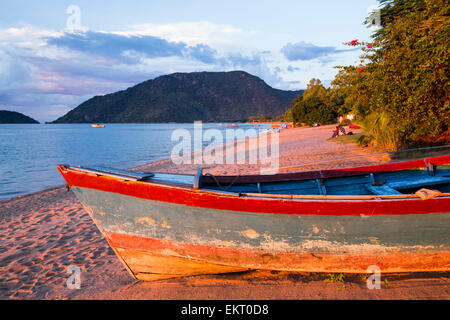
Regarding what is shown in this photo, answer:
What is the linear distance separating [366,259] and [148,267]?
3041mm

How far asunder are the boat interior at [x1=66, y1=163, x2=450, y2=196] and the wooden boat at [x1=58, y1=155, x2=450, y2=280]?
0.84 m

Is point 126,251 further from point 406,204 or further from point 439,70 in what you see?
point 439,70

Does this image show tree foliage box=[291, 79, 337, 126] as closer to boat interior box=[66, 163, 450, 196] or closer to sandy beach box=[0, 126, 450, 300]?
boat interior box=[66, 163, 450, 196]

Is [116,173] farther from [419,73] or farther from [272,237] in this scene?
[419,73]

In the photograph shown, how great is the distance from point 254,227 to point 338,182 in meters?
2.39

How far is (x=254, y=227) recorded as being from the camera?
3432 millimetres

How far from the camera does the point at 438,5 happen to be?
736cm

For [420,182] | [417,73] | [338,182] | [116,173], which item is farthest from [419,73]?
[116,173]

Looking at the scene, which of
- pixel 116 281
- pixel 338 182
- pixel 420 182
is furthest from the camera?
pixel 338 182

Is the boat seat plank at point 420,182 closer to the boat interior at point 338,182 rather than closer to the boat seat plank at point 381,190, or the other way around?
the boat interior at point 338,182

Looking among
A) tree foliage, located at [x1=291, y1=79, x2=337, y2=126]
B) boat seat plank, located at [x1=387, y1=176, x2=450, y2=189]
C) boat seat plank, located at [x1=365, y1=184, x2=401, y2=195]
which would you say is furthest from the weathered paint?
tree foliage, located at [x1=291, y1=79, x2=337, y2=126]

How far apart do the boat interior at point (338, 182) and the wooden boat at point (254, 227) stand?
2.75 feet

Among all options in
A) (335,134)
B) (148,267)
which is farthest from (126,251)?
(335,134)

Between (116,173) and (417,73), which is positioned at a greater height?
(417,73)
